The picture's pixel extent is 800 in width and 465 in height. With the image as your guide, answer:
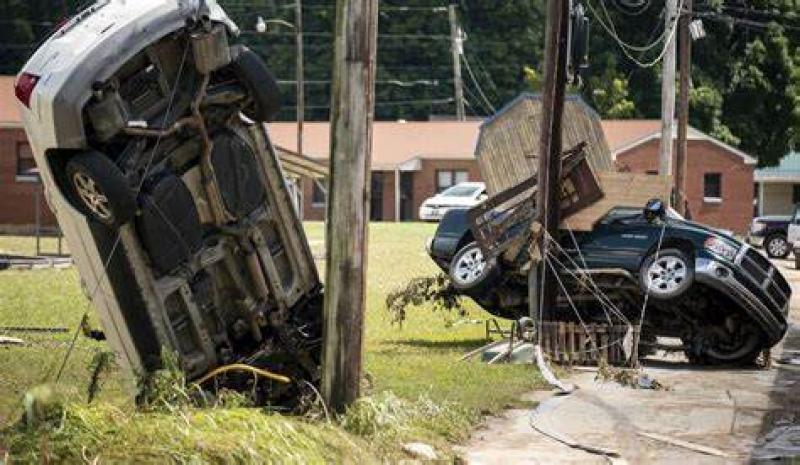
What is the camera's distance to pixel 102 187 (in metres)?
9.48

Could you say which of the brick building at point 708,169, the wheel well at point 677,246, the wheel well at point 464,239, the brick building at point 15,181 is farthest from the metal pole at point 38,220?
the brick building at point 708,169

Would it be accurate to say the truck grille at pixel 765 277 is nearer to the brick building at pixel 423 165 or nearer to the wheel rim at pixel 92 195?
the wheel rim at pixel 92 195

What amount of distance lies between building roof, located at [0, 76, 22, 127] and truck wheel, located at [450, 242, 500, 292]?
31.7 meters

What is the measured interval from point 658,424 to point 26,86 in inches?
224

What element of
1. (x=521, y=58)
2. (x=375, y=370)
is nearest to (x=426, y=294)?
(x=375, y=370)

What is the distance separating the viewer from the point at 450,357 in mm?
16500

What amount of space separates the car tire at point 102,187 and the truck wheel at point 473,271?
823cm

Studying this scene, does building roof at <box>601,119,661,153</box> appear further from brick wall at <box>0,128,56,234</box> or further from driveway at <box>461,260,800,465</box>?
driveway at <box>461,260,800,465</box>

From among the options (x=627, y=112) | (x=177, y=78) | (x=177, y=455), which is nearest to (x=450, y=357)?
(x=177, y=78)

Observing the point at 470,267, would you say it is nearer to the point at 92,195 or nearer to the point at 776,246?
the point at 92,195

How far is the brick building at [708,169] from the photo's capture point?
192 ft

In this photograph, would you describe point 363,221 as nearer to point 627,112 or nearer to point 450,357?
point 450,357

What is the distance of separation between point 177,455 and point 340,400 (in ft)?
7.90

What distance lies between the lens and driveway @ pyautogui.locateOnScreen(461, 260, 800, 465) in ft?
35.5
